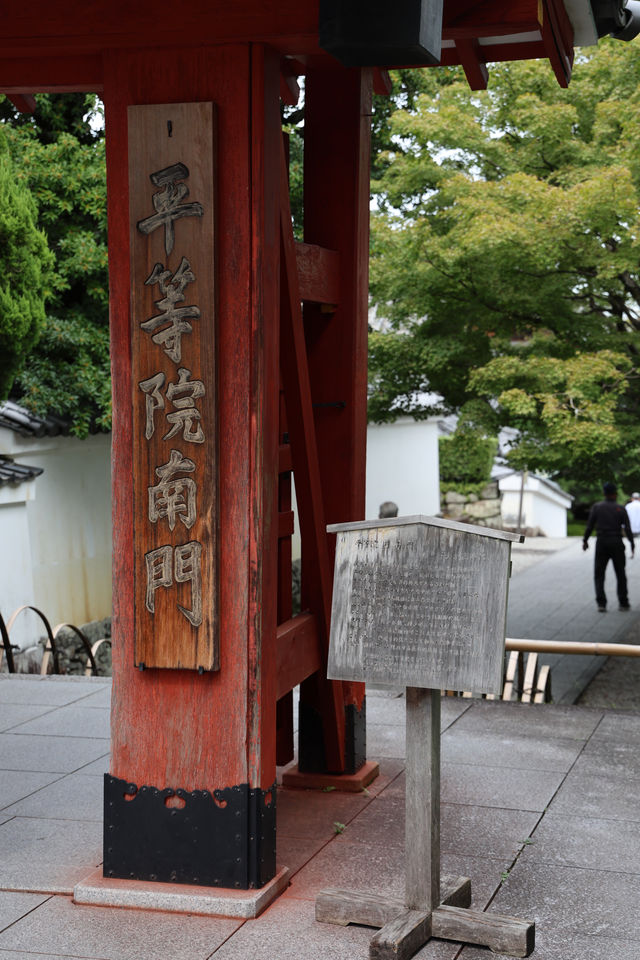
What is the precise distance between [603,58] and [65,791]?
32.2ft

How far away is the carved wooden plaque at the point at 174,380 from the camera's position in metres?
4.09

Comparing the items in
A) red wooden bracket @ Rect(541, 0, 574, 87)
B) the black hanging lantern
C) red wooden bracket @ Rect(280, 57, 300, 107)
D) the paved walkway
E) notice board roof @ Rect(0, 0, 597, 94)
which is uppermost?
red wooden bracket @ Rect(280, 57, 300, 107)

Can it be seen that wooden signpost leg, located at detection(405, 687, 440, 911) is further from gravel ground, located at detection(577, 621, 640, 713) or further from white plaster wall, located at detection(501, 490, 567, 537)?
white plaster wall, located at detection(501, 490, 567, 537)

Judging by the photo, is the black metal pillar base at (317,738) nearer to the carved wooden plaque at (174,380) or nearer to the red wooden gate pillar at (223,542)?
the red wooden gate pillar at (223,542)

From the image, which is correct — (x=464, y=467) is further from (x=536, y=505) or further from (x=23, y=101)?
(x=23, y=101)

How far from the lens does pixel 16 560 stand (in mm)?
11422

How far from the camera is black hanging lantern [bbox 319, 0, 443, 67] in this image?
339 centimetres

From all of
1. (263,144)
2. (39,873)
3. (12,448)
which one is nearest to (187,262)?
(263,144)

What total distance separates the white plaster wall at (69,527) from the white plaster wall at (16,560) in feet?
0.33

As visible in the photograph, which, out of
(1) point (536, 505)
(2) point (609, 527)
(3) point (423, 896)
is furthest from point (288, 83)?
(1) point (536, 505)

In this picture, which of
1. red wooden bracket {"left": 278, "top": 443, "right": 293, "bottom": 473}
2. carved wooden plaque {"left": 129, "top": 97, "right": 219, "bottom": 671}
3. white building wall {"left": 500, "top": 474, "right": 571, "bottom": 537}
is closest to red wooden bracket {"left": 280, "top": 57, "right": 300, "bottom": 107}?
carved wooden plaque {"left": 129, "top": 97, "right": 219, "bottom": 671}

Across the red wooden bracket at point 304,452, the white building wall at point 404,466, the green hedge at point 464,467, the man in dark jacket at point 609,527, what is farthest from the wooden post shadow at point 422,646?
the green hedge at point 464,467

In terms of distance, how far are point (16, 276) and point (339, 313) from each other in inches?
186

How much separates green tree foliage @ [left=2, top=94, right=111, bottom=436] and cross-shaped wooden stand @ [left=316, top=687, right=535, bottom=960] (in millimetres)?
8366
